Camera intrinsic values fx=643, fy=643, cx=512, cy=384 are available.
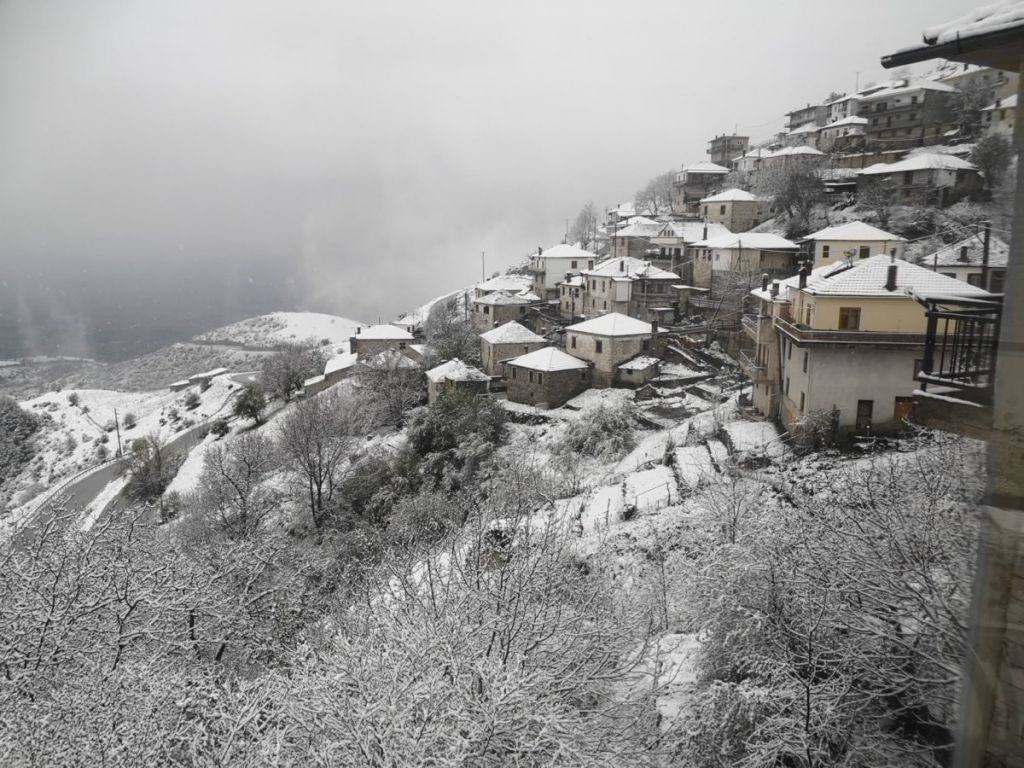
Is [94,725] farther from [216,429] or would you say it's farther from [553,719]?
[216,429]

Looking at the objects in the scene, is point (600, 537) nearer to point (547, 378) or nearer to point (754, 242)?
point (547, 378)

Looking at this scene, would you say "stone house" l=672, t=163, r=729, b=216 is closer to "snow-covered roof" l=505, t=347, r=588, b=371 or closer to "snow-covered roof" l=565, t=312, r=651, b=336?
"snow-covered roof" l=565, t=312, r=651, b=336

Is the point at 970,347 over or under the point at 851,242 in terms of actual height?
over

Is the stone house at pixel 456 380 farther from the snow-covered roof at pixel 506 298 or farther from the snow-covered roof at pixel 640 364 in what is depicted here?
the snow-covered roof at pixel 506 298

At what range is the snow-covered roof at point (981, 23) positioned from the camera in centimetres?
253

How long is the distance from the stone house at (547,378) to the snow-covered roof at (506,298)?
9.96m

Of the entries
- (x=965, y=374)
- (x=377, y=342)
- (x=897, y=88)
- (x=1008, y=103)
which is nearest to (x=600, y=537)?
(x=965, y=374)

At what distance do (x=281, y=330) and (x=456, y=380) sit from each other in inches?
2489

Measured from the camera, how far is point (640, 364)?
2712 cm

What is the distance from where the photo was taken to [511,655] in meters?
7.48

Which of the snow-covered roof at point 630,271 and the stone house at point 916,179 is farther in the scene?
the snow-covered roof at point 630,271

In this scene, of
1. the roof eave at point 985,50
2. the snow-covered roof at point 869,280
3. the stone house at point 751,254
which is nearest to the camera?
the roof eave at point 985,50

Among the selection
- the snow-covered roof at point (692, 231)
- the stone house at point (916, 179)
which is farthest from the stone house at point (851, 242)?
the snow-covered roof at point (692, 231)

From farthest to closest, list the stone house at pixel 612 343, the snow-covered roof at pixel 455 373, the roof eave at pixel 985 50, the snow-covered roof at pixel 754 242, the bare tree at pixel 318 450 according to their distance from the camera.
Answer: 1. the snow-covered roof at pixel 754 242
2. the snow-covered roof at pixel 455 373
3. the stone house at pixel 612 343
4. the bare tree at pixel 318 450
5. the roof eave at pixel 985 50
